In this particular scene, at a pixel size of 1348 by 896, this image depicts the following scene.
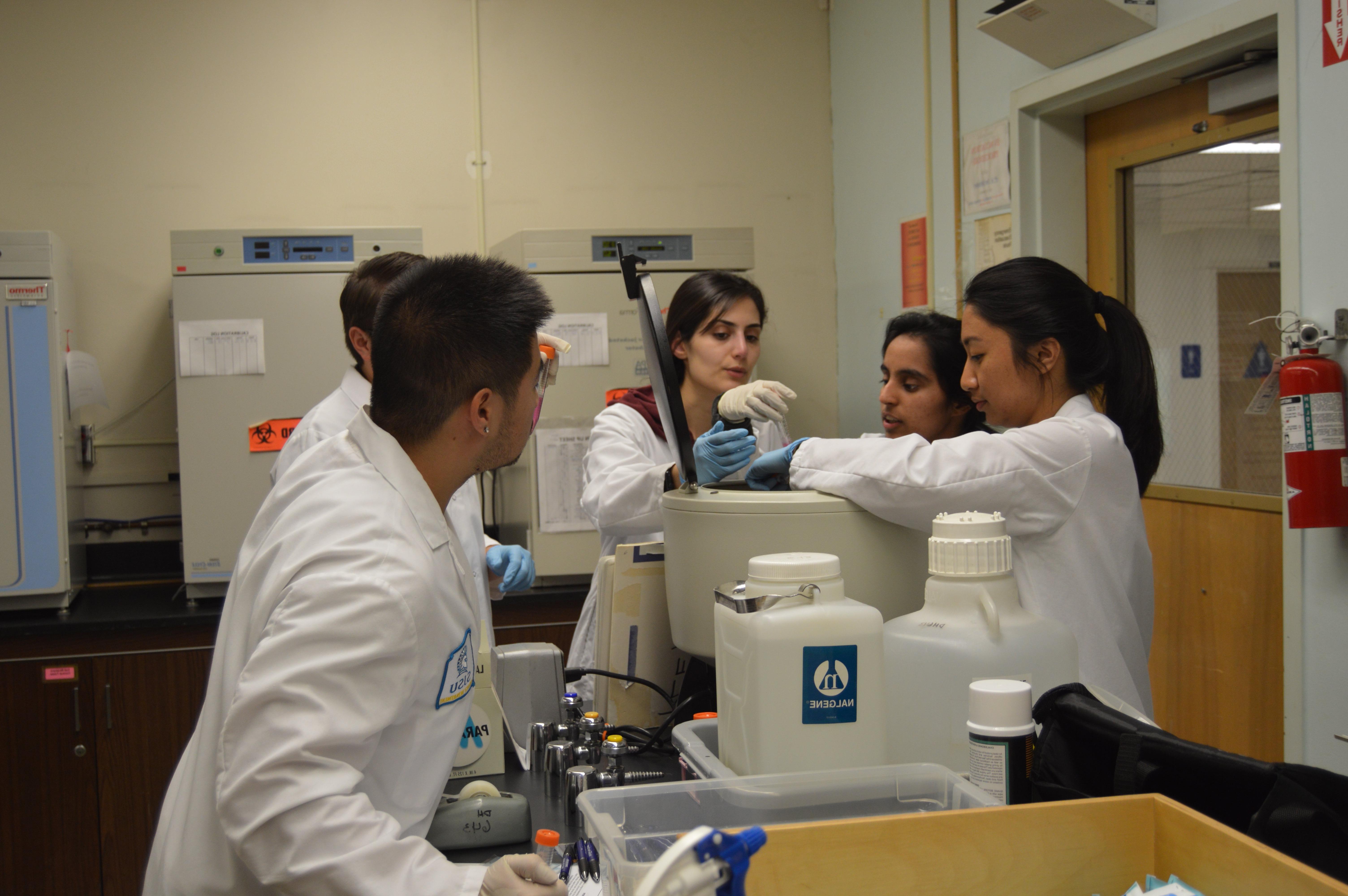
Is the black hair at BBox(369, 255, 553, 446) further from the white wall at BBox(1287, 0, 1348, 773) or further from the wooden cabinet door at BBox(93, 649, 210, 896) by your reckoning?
the wooden cabinet door at BBox(93, 649, 210, 896)

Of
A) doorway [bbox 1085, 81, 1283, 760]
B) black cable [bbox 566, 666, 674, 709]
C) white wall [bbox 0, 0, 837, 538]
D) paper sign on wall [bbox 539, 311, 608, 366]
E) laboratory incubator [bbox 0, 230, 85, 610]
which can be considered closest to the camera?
black cable [bbox 566, 666, 674, 709]

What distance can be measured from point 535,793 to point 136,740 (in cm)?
165

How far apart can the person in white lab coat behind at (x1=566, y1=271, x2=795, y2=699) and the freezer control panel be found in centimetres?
89

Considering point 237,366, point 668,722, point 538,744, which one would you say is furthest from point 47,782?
point 668,722

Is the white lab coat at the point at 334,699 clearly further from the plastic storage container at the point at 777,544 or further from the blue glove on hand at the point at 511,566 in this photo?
the blue glove on hand at the point at 511,566

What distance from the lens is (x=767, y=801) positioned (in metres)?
0.77

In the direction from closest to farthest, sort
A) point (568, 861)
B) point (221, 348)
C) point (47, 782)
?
point (568, 861)
point (47, 782)
point (221, 348)

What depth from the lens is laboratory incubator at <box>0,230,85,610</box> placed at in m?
2.40

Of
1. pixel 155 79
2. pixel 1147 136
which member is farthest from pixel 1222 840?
pixel 155 79

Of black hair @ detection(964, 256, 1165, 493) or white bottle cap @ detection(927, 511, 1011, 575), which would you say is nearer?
white bottle cap @ detection(927, 511, 1011, 575)

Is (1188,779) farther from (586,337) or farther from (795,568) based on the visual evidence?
(586,337)

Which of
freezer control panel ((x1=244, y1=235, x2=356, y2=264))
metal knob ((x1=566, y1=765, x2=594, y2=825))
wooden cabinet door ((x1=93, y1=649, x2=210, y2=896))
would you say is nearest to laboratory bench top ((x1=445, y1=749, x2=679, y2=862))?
metal knob ((x1=566, y1=765, x2=594, y2=825))

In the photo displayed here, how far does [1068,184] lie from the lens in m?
2.50

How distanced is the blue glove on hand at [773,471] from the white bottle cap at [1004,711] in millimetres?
491
